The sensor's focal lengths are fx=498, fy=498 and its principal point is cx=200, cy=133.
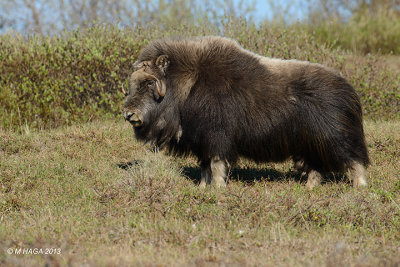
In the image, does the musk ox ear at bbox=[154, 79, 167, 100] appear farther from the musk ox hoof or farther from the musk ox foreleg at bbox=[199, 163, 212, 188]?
the musk ox hoof

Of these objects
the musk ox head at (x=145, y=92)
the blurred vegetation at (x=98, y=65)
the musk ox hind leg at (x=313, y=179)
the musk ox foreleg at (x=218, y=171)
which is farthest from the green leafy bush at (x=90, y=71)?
the musk ox hind leg at (x=313, y=179)

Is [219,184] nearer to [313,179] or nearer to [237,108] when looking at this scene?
[237,108]

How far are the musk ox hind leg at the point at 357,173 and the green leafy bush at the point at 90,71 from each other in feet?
11.8

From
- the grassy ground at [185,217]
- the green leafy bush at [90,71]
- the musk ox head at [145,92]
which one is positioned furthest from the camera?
the green leafy bush at [90,71]

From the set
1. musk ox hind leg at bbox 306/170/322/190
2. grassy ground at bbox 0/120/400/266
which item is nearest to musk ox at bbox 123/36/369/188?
musk ox hind leg at bbox 306/170/322/190

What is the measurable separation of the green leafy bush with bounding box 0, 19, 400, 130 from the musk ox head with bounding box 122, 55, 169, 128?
9.57ft

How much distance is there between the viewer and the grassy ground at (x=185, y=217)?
287 cm

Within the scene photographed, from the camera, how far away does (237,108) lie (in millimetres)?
4367

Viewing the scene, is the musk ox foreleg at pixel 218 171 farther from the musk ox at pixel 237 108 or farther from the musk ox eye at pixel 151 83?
the musk ox eye at pixel 151 83

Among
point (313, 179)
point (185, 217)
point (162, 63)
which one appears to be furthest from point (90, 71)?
point (185, 217)

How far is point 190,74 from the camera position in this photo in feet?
14.5

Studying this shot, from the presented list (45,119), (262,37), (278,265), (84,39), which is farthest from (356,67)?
(278,265)

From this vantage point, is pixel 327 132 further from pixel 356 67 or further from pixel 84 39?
pixel 84 39

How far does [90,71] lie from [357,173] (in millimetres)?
4638
